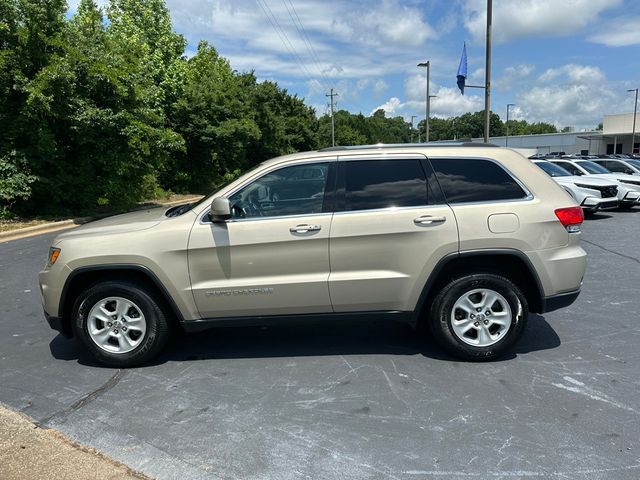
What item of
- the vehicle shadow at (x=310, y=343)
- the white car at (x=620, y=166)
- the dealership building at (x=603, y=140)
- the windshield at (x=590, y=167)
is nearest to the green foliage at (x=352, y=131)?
the dealership building at (x=603, y=140)

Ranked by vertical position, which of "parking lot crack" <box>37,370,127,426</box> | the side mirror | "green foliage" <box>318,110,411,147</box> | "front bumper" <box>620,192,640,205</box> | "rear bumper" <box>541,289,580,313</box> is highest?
"green foliage" <box>318,110,411,147</box>

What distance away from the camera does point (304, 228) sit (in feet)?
14.0

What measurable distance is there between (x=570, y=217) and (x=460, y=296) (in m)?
1.14

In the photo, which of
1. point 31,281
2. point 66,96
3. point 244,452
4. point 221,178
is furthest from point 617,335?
point 221,178

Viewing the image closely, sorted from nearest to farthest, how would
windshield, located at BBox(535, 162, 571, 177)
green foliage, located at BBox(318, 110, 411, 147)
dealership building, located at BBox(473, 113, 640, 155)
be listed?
windshield, located at BBox(535, 162, 571, 177) → dealership building, located at BBox(473, 113, 640, 155) → green foliage, located at BBox(318, 110, 411, 147)

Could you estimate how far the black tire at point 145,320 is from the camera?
4367mm

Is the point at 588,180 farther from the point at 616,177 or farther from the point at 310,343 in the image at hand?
the point at 310,343

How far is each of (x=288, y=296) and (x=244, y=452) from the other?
143cm

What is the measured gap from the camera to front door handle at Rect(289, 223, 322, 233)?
427cm

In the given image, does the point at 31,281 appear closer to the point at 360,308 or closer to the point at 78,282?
the point at 78,282

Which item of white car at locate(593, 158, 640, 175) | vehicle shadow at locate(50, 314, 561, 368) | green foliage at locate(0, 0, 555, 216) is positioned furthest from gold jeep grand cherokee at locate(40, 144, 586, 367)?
white car at locate(593, 158, 640, 175)

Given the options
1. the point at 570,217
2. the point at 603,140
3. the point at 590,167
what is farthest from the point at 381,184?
the point at 603,140

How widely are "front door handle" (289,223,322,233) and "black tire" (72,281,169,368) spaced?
133 cm

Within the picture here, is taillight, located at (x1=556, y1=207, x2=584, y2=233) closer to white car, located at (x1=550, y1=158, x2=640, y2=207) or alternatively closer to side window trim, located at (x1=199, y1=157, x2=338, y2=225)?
side window trim, located at (x1=199, y1=157, x2=338, y2=225)
